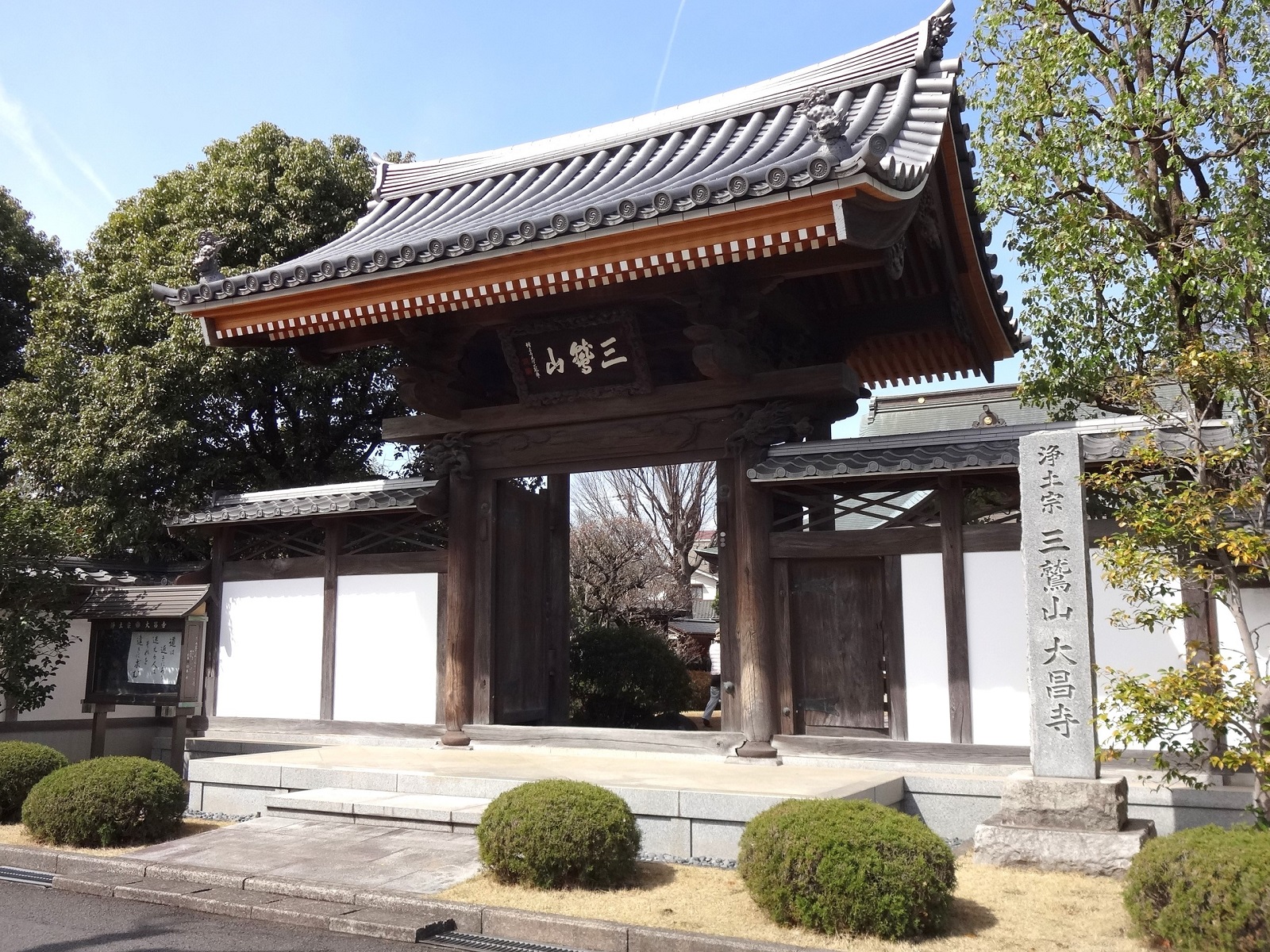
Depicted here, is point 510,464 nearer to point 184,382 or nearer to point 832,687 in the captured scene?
point 832,687

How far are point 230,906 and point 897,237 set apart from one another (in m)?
6.98

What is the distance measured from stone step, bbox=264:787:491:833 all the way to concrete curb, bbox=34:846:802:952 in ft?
5.27

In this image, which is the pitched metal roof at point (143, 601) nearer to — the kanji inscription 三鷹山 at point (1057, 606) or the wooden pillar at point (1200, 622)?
the kanji inscription 三鷹山 at point (1057, 606)

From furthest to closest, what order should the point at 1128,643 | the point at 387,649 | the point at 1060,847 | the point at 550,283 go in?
the point at 387,649 < the point at 550,283 < the point at 1128,643 < the point at 1060,847

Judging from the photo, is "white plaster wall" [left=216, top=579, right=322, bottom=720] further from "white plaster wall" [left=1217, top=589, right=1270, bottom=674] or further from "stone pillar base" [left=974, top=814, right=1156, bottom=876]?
"white plaster wall" [left=1217, top=589, right=1270, bottom=674]

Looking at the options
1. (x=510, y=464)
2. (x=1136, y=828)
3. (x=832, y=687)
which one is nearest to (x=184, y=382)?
(x=510, y=464)

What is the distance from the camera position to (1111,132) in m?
10.5

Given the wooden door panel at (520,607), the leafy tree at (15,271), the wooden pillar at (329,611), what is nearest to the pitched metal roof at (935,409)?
the wooden door panel at (520,607)

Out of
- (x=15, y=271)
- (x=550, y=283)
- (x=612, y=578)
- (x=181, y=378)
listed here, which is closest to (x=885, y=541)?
(x=550, y=283)

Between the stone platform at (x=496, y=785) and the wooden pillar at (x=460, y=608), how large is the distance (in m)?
0.53

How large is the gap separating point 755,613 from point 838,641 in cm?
86

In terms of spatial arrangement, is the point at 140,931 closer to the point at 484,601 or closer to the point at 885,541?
the point at 484,601

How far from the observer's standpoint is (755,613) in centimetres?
1005

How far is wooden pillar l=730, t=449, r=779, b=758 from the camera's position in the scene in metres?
9.95
